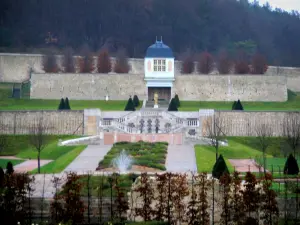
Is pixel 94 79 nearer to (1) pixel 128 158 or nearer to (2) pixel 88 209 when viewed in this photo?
(1) pixel 128 158

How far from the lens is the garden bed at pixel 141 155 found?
3275 cm

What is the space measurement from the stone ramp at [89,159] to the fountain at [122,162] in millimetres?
779

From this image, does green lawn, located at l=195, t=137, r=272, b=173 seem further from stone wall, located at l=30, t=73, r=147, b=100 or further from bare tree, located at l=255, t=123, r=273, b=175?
stone wall, located at l=30, t=73, r=147, b=100

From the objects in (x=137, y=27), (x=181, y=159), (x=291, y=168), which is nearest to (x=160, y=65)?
(x=181, y=159)

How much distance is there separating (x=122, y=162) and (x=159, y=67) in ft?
63.6

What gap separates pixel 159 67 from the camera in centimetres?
5225

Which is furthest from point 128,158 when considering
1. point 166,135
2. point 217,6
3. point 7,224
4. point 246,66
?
point 217,6

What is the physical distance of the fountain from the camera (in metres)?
32.7

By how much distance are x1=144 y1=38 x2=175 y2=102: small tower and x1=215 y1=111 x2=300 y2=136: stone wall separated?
9355 mm

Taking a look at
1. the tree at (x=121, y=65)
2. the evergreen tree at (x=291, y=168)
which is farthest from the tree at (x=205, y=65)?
the evergreen tree at (x=291, y=168)

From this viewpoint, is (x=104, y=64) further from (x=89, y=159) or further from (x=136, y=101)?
(x=89, y=159)

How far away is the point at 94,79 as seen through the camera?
53438 mm

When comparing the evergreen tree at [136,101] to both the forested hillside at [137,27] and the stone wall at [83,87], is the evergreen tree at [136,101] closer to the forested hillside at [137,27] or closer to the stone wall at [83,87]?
the stone wall at [83,87]

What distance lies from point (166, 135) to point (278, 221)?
1785 cm
